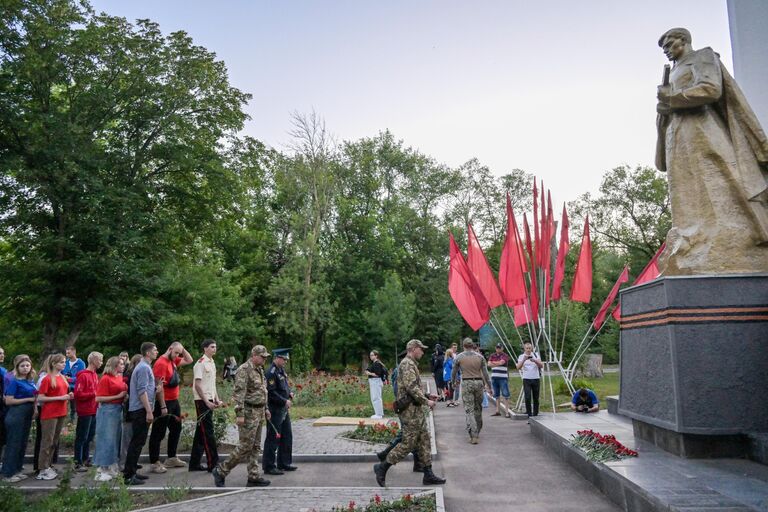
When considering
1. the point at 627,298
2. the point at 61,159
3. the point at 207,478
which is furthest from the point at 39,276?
the point at 627,298

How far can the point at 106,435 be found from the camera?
7.96 metres

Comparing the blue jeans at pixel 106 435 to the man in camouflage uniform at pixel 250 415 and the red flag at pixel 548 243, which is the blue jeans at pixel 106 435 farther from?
the red flag at pixel 548 243

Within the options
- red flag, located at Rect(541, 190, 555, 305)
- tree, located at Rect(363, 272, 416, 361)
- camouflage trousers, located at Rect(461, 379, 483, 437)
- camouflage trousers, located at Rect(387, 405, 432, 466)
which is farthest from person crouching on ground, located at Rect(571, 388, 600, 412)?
tree, located at Rect(363, 272, 416, 361)

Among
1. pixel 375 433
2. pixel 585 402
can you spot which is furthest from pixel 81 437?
pixel 585 402

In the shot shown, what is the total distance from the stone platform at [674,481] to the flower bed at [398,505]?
6.71 ft

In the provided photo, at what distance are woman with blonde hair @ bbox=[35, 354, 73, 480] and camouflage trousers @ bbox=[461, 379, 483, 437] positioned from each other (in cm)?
695

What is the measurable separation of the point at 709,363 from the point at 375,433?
646cm

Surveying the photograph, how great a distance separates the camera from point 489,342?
31766 mm

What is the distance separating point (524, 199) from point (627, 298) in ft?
129

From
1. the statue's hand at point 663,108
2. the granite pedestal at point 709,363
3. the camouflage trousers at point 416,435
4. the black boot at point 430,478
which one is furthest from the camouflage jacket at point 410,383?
the statue's hand at point 663,108

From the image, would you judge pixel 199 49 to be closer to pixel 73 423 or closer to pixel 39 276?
pixel 39 276

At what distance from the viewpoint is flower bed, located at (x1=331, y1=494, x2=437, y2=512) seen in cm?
577

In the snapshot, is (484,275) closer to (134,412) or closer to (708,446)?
(708,446)

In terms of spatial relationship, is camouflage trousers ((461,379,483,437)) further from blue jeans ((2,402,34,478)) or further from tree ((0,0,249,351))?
tree ((0,0,249,351))
